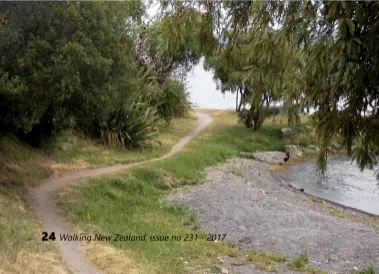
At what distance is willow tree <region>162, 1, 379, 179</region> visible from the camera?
15.1 ft

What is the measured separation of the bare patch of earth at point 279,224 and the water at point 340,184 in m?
1.63

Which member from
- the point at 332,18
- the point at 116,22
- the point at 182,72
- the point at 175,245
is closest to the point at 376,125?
the point at 332,18

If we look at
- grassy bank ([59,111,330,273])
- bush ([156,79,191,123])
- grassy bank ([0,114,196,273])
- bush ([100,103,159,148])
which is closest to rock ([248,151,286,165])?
grassy bank ([0,114,196,273])

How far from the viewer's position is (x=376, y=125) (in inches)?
207

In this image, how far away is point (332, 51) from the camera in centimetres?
459

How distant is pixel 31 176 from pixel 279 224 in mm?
6944

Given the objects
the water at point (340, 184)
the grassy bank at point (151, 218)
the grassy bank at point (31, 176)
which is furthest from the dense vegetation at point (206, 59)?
the water at point (340, 184)

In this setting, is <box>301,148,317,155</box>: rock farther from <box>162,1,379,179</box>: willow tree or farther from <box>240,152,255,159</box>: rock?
<box>162,1,379,179</box>: willow tree

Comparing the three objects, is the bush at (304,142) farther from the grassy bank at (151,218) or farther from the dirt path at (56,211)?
the dirt path at (56,211)

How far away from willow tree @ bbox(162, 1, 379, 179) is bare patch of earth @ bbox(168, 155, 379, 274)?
174 inches

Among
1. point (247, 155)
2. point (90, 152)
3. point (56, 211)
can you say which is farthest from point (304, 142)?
point (56, 211)

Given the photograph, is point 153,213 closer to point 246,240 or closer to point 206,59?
point 246,240

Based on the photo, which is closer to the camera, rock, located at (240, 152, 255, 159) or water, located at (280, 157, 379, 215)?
water, located at (280, 157, 379, 215)

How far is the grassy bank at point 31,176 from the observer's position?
791cm
